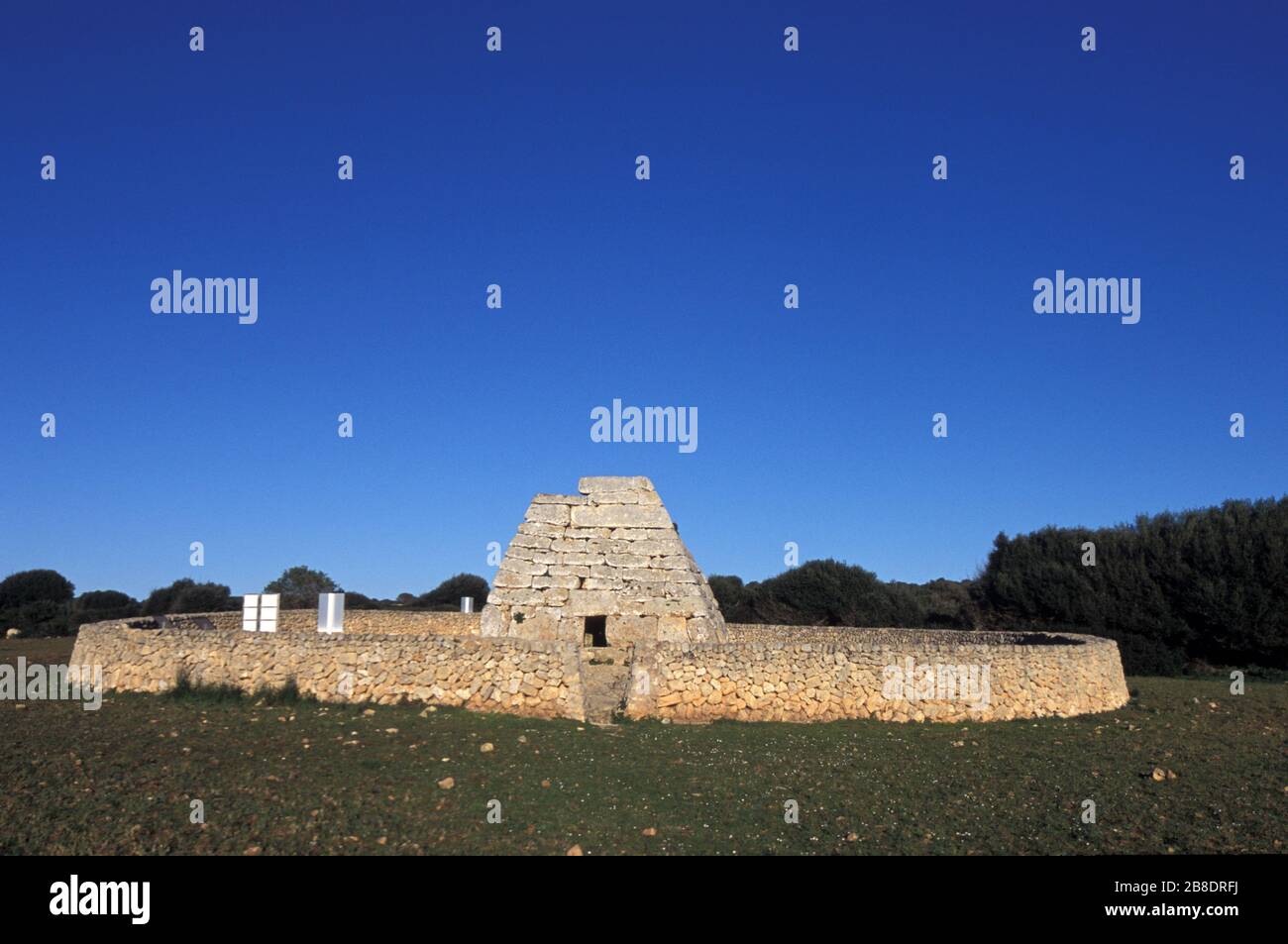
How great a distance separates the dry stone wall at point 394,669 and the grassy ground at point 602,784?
511mm

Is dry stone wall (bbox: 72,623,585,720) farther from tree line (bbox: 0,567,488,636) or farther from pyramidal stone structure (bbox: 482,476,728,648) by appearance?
tree line (bbox: 0,567,488,636)

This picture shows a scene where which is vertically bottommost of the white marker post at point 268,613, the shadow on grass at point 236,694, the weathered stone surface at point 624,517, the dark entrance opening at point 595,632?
the shadow on grass at point 236,694

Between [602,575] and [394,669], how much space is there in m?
5.16

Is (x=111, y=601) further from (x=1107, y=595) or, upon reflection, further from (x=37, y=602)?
(x=1107, y=595)

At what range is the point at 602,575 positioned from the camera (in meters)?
17.8

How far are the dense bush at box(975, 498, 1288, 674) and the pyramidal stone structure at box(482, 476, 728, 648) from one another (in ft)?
41.8

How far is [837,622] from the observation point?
1273 inches

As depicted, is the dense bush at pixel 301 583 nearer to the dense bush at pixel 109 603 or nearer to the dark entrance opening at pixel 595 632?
the dense bush at pixel 109 603

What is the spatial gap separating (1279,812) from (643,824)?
20.5 feet

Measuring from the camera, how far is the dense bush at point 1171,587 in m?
24.1

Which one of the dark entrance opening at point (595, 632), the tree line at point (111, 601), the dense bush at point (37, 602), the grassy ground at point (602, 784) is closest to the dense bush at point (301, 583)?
the tree line at point (111, 601)

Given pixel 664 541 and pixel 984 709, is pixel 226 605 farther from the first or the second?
pixel 984 709
